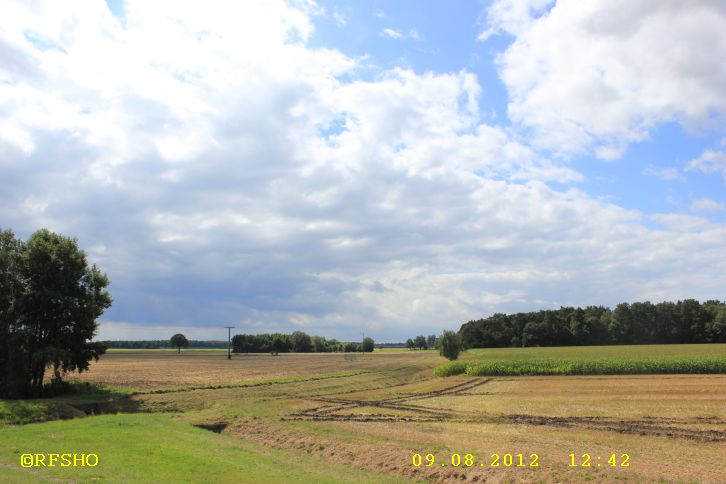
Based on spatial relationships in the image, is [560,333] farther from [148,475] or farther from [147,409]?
[148,475]

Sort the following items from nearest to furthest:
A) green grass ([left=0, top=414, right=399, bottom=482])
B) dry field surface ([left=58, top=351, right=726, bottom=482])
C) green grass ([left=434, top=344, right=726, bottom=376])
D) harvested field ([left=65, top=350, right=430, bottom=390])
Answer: green grass ([left=0, top=414, right=399, bottom=482]) < dry field surface ([left=58, top=351, right=726, bottom=482]) < harvested field ([left=65, top=350, right=430, bottom=390]) < green grass ([left=434, top=344, right=726, bottom=376])

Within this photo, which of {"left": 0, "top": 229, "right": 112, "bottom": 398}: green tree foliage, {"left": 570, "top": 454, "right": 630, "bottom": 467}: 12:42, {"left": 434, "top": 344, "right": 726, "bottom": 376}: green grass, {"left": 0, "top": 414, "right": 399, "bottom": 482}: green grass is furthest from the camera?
{"left": 434, "top": 344, "right": 726, "bottom": 376}: green grass

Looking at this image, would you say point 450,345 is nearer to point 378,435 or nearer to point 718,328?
point 378,435

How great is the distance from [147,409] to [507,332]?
481 ft

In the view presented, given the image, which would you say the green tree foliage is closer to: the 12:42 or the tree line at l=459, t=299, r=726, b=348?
the 12:42

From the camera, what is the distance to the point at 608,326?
15150 centimetres

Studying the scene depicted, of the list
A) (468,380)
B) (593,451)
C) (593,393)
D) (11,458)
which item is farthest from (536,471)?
(468,380)

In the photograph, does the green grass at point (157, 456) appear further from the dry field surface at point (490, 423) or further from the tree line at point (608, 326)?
the tree line at point (608, 326)

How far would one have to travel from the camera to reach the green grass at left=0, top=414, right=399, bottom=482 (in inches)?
670

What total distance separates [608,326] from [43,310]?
494 ft

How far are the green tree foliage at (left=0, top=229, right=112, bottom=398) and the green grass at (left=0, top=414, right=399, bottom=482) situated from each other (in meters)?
14.5

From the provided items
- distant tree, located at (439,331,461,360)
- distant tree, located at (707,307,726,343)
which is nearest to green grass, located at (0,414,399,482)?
distant tree, located at (439,331,461,360)

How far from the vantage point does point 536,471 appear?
16.7 m

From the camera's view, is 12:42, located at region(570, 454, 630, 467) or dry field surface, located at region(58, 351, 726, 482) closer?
12:42, located at region(570, 454, 630, 467)
